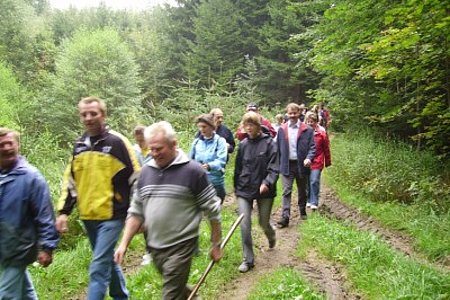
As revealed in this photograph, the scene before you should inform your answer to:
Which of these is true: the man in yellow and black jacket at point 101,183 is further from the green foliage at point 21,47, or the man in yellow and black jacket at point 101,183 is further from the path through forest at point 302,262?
the green foliage at point 21,47

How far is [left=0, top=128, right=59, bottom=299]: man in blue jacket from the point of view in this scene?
379cm

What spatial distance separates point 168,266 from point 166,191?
67cm

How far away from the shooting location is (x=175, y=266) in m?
3.71

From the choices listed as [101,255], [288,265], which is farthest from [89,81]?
[101,255]

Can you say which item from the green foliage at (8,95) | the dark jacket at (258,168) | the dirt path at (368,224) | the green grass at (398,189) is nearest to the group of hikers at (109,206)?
the dark jacket at (258,168)

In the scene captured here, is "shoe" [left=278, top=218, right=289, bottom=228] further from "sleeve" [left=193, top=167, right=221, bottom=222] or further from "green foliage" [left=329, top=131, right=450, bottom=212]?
"sleeve" [left=193, top=167, right=221, bottom=222]

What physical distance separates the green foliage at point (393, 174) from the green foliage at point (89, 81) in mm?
18916

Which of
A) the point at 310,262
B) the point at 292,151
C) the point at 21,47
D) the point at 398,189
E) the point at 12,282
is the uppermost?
the point at 21,47

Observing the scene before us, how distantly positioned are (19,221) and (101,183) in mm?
822

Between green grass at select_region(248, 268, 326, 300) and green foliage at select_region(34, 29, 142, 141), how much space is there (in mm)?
24046

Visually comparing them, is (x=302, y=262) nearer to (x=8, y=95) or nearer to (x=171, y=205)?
(x=171, y=205)

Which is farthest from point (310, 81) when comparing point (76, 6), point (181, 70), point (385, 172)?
point (76, 6)

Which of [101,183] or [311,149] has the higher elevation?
[101,183]

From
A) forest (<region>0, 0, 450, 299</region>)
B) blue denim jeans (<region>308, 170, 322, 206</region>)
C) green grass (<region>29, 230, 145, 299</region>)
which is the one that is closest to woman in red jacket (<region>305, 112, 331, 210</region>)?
blue denim jeans (<region>308, 170, 322, 206</region>)
